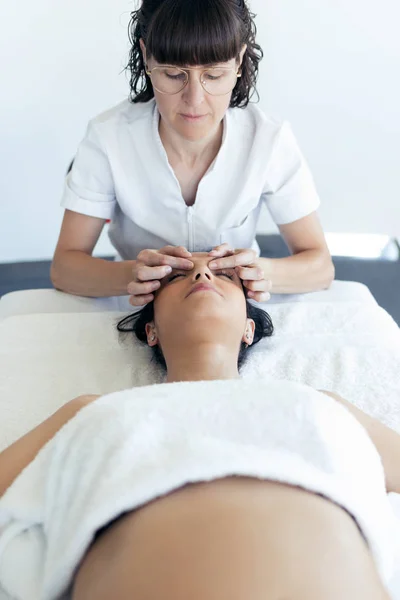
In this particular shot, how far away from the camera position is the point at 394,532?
125cm

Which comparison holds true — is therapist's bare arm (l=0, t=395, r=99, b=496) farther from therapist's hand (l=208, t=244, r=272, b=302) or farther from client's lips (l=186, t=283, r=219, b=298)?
therapist's hand (l=208, t=244, r=272, b=302)

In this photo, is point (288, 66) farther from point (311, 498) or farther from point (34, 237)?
point (311, 498)

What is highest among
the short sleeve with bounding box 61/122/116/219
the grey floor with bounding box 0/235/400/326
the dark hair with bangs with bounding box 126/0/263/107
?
the dark hair with bangs with bounding box 126/0/263/107

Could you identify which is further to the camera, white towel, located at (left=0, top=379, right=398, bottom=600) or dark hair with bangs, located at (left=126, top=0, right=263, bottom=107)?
dark hair with bangs, located at (left=126, top=0, right=263, bottom=107)

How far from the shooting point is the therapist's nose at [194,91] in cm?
159

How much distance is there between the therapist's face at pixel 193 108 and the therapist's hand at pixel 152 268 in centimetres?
28

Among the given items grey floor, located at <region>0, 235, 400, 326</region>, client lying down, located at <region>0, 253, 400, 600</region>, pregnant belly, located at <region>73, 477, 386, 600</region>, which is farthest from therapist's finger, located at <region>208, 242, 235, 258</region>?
grey floor, located at <region>0, 235, 400, 326</region>

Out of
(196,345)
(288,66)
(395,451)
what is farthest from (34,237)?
(395,451)

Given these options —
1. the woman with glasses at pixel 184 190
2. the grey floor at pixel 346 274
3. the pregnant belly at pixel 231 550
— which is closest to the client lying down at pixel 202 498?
the pregnant belly at pixel 231 550

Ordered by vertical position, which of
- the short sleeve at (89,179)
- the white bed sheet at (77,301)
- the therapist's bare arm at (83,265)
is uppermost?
the short sleeve at (89,179)

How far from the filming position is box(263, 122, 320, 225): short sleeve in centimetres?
192

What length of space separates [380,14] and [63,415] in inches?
84.2

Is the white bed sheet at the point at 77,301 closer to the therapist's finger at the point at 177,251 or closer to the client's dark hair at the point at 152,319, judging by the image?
the client's dark hair at the point at 152,319

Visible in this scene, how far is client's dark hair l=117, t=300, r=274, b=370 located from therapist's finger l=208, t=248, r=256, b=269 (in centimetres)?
12
